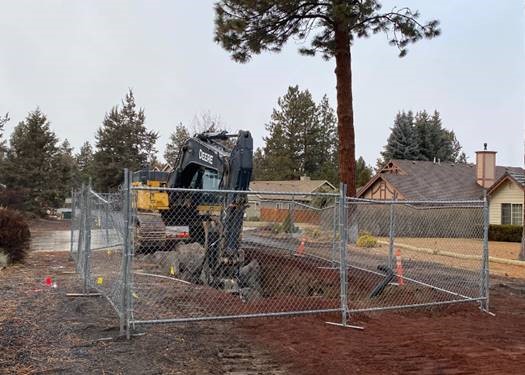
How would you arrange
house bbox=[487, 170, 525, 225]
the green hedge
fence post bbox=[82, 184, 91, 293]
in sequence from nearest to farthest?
fence post bbox=[82, 184, 91, 293], the green hedge, house bbox=[487, 170, 525, 225]

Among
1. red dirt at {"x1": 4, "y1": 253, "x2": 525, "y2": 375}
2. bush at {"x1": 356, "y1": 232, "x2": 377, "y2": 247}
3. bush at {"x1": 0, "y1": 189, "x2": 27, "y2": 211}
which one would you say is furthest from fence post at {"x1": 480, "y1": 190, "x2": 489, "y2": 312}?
bush at {"x1": 0, "y1": 189, "x2": 27, "y2": 211}

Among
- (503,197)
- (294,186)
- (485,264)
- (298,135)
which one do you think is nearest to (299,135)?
(298,135)

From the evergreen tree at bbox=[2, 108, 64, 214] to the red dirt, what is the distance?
128 ft

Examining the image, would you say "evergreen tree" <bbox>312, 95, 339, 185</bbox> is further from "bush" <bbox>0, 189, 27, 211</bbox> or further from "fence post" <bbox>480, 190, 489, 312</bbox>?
"fence post" <bbox>480, 190, 489, 312</bbox>

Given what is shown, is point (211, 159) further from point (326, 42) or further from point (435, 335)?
point (326, 42)

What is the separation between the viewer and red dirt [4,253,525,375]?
5.78 meters

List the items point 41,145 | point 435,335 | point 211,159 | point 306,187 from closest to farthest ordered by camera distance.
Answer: point 435,335 → point 211,159 → point 41,145 → point 306,187

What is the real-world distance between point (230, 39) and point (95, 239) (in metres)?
10.0

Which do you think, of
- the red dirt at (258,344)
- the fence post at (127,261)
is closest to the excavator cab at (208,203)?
the fence post at (127,261)

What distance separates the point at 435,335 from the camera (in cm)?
734

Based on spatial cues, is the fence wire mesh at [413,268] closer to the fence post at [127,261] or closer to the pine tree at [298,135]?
the fence post at [127,261]

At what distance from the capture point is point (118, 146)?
189 ft

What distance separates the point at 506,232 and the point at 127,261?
2704 cm

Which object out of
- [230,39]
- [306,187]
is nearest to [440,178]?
[306,187]
